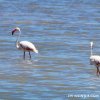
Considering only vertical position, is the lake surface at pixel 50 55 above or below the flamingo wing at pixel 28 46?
below

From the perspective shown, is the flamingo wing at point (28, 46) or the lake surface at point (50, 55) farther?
the flamingo wing at point (28, 46)

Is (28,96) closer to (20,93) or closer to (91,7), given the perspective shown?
(20,93)

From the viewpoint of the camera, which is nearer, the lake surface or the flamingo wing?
the lake surface

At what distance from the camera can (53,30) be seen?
26219 millimetres

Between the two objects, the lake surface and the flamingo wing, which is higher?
the flamingo wing

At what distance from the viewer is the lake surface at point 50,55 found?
49.4 ft

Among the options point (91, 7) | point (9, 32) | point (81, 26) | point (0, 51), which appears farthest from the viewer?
point (91, 7)

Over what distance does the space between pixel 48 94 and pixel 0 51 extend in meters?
6.32

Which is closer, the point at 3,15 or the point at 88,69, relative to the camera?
the point at 88,69

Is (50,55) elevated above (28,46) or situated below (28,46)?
below

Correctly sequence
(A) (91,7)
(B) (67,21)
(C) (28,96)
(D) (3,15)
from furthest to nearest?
1. (A) (91,7)
2. (D) (3,15)
3. (B) (67,21)
4. (C) (28,96)

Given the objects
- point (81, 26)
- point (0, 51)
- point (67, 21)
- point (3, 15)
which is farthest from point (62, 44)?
point (3, 15)

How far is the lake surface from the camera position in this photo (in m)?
15.1

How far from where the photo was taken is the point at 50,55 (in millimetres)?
19969
